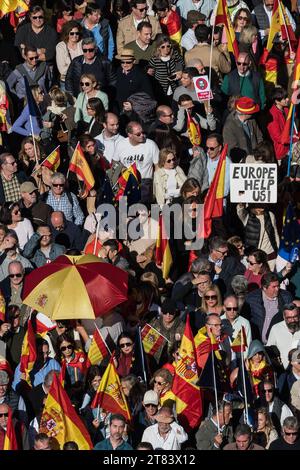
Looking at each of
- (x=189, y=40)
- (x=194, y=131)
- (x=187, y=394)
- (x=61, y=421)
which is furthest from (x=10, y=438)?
(x=189, y=40)

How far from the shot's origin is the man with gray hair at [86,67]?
33375mm

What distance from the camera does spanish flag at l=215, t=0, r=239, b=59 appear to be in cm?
3356

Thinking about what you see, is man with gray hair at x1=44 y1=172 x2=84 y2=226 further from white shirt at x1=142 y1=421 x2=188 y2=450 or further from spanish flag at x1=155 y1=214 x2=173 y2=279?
white shirt at x1=142 y1=421 x2=188 y2=450

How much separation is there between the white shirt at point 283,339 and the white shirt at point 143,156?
3653 millimetres

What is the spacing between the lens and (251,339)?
95.0 ft

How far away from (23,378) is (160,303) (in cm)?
211

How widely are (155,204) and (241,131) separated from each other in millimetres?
1602

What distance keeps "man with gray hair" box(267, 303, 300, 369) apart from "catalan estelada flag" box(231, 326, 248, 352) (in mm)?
470

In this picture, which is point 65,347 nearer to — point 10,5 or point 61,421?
point 61,421

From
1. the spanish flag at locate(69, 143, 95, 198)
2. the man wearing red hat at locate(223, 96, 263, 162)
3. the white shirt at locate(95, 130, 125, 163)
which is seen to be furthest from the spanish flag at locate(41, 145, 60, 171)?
the man wearing red hat at locate(223, 96, 263, 162)

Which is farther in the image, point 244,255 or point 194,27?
point 194,27

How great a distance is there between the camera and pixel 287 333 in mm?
28984
